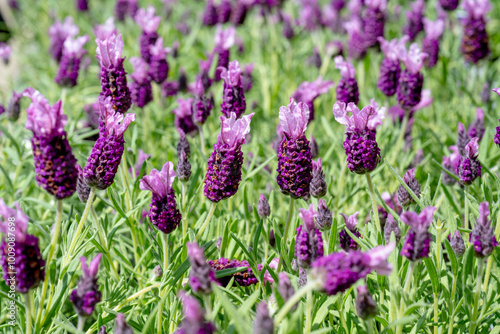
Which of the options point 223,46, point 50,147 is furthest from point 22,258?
point 223,46

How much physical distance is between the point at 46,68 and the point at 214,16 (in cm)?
193

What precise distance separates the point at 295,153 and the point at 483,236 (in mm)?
599

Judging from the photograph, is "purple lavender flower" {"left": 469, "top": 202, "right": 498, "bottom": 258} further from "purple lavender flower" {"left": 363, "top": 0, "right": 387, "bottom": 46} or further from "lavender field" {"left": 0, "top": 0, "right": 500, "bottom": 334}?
"purple lavender flower" {"left": 363, "top": 0, "right": 387, "bottom": 46}

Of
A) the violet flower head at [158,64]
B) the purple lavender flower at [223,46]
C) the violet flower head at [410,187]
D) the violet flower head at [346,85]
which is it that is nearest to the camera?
the violet flower head at [410,187]

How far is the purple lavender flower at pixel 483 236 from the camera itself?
1.50m

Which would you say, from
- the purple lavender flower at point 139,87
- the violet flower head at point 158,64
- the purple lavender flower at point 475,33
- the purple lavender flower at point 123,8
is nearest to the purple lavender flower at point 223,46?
the violet flower head at point 158,64

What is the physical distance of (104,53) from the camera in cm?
201

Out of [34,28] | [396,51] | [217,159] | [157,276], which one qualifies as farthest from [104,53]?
[34,28]

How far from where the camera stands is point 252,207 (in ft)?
7.97

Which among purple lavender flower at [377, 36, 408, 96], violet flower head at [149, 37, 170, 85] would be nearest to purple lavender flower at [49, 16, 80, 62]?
violet flower head at [149, 37, 170, 85]

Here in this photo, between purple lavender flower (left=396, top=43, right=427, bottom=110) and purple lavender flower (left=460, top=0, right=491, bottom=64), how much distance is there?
3.65 feet

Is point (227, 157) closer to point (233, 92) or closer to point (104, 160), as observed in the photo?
point (104, 160)

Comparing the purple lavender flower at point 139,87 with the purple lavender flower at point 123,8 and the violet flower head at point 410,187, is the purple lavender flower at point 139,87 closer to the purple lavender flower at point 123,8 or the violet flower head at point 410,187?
the violet flower head at point 410,187

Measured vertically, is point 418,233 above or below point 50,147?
below
